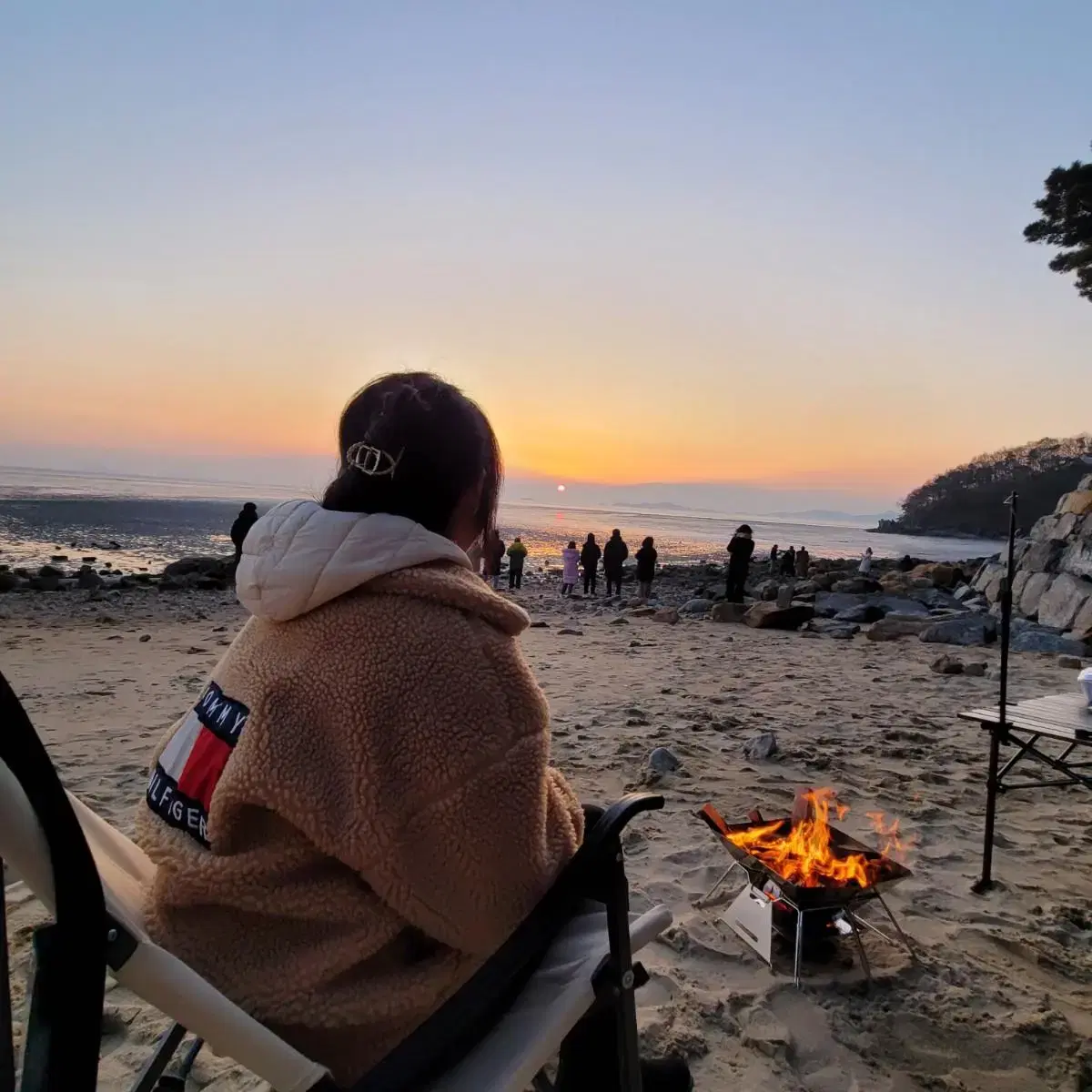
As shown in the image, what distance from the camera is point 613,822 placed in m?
1.52

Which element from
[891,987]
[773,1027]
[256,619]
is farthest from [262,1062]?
[891,987]

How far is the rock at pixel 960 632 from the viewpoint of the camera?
10.7 m

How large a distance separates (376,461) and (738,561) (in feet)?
50.2

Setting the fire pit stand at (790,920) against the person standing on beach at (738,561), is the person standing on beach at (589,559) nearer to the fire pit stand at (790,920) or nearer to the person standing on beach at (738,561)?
the person standing on beach at (738,561)

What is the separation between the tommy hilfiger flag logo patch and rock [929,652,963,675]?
28.1ft

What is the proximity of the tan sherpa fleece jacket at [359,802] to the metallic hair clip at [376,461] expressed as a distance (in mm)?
124

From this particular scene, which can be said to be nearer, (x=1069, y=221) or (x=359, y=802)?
(x=359, y=802)

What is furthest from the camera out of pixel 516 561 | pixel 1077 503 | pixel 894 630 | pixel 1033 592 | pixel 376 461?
pixel 516 561

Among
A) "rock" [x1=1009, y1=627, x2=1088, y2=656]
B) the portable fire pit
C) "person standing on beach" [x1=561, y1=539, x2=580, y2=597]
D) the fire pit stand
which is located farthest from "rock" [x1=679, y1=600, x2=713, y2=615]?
the fire pit stand

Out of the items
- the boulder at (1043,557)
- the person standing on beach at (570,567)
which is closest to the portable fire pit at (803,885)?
the boulder at (1043,557)

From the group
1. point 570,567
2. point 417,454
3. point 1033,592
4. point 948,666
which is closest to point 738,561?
point 570,567

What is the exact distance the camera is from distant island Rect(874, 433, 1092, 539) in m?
80.6

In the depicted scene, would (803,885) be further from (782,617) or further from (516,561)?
(516,561)

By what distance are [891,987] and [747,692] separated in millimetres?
4748
